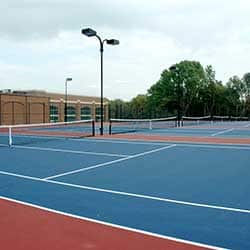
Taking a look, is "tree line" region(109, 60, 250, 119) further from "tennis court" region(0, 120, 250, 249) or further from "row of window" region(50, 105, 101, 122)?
"tennis court" region(0, 120, 250, 249)

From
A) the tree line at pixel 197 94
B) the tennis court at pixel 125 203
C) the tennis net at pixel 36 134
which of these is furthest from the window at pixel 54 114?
the tennis court at pixel 125 203

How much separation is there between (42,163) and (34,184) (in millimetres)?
2823

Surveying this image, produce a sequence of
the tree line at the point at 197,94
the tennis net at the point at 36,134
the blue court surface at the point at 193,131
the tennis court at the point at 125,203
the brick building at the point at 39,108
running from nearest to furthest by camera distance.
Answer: the tennis court at the point at 125,203
the tennis net at the point at 36,134
the blue court surface at the point at 193,131
the brick building at the point at 39,108
the tree line at the point at 197,94

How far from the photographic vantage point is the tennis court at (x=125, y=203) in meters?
4.20

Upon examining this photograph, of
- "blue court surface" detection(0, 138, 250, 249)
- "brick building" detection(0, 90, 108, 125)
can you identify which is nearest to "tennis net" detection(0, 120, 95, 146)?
"blue court surface" detection(0, 138, 250, 249)

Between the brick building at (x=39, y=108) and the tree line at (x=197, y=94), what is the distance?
8.22m

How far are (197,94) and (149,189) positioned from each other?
60.1 meters

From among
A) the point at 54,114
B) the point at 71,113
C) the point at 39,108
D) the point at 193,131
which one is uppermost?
the point at 39,108

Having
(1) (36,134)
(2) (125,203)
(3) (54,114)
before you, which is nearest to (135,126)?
(1) (36,134)

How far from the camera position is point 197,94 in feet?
215

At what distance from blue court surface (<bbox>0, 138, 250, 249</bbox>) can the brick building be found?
101 ft

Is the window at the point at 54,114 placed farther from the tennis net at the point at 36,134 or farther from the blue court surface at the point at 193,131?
the tennis net at the point at 36,134

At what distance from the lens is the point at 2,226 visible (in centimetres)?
468

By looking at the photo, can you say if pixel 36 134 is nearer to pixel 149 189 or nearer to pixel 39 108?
pixel 149 189
